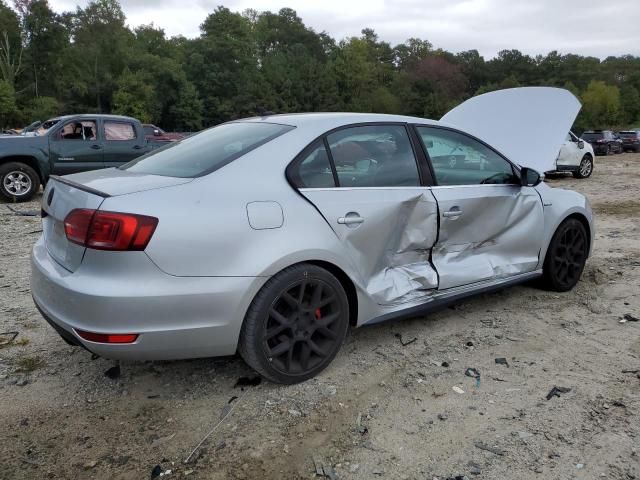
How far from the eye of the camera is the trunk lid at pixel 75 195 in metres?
2.71

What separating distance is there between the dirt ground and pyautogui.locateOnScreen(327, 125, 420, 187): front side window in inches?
44.1

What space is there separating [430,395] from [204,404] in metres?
1.24

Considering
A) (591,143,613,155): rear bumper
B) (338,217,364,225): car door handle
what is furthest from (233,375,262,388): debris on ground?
(591,143,613,155): rear bumper

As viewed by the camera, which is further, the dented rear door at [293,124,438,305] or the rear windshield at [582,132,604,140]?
the rear windshield at [582,132,604,140]

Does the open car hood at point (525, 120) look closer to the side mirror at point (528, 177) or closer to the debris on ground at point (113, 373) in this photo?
the side mirror at point (528, 177)

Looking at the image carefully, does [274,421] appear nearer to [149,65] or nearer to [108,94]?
[108,94]

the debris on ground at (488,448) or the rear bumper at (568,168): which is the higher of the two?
the rear bumper at (568,168)

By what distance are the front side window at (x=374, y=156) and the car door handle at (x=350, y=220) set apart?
215 mm

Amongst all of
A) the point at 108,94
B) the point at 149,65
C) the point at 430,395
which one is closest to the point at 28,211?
the point at 430,395

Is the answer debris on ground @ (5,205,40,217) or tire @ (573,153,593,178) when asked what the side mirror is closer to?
debris on ground @ (5,205,40,217)

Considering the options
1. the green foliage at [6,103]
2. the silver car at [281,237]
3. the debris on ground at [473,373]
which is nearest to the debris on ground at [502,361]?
the debris on ground at [473,373]

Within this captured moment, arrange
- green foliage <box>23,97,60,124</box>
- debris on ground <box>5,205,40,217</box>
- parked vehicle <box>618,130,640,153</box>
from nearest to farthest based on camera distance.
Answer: debris on ground <box>5,205,40,217</box>, parked vehicle <box>618,130,640,153</box>, green foliage <box>23,97,60,124</box>

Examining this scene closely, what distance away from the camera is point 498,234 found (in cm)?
409

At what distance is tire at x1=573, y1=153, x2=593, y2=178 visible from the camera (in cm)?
1627
